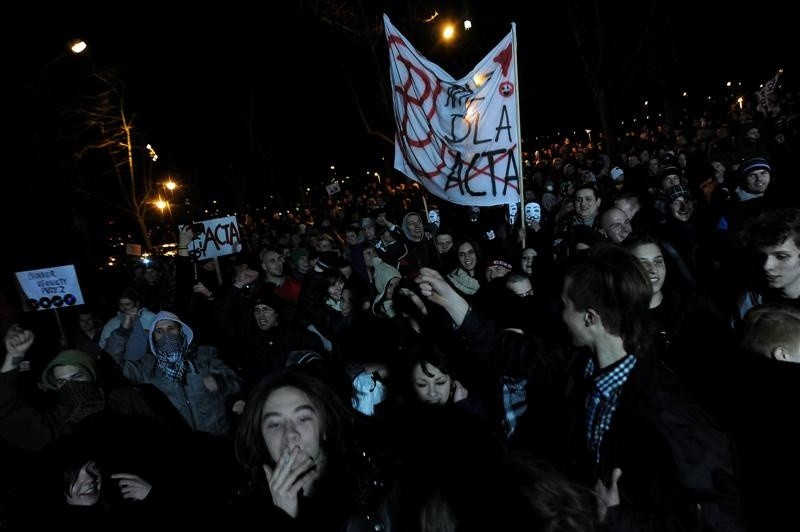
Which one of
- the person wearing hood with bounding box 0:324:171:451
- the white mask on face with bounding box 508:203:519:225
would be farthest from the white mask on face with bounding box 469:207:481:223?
the person wearing hood with bounding box 0:324:171:451

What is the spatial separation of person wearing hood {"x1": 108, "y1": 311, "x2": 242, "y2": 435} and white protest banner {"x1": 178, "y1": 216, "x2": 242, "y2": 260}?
3.49 metres

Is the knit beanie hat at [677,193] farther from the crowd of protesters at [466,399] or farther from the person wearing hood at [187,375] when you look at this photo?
the person wearing hood at [187,375]

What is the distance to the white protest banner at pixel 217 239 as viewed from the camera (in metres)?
8.12

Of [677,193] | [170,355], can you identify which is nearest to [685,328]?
[677,193]

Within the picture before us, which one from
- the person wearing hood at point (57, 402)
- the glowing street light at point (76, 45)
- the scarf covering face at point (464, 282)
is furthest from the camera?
the glowing street light at point (76, 45)

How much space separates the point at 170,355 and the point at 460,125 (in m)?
3.63

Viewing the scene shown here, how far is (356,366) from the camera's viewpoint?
4.30 metres

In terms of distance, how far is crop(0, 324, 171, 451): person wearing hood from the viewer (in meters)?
3.83

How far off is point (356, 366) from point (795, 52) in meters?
34.1

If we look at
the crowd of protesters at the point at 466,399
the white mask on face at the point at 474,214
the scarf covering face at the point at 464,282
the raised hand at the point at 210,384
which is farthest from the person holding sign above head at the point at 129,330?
the white mask on face at the point at 474,214

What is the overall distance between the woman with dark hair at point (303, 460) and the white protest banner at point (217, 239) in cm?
587

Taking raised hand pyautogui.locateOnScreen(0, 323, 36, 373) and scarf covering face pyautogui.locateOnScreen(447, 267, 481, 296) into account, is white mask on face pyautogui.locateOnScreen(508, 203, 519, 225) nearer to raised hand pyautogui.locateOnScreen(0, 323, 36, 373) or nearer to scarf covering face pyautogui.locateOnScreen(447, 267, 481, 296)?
scarf covering face pyautogui.locateOnScreen(447, 267, 481, 296)

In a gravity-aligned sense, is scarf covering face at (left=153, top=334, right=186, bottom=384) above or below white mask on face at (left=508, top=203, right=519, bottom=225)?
below

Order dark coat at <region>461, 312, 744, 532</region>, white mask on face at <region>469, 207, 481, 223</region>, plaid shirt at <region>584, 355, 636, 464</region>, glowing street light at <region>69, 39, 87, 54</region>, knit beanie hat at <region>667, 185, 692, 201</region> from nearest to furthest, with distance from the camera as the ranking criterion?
dark coat at <region>461, 312, 744, 532</region> → plaid shirt at <region>584, 355, 636, 464</region> → knit beanie hat at <region>667, 185, 692, 201</region> → white mask on face at <region>469, 207, 481, 223</region> → glowing street light at <region>69, 39, 87, 54</region>
